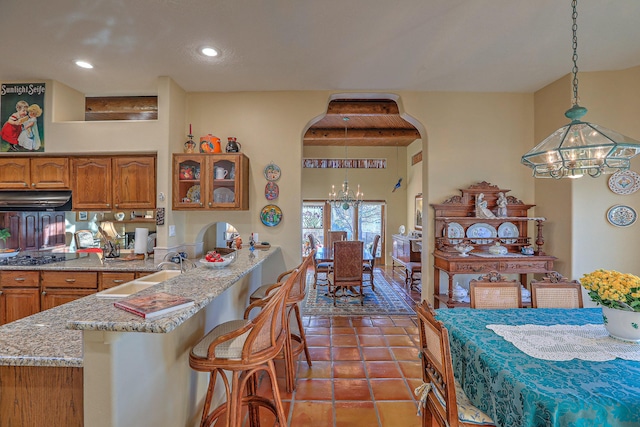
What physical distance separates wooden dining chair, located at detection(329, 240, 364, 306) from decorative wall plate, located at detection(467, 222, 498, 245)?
1.59m

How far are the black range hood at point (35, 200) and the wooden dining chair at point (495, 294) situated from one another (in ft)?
14.1

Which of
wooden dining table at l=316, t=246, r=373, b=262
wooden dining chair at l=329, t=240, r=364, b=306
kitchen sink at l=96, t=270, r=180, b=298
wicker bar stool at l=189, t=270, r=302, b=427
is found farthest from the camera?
wooden dining table at l=316, t=246, r=373, b=262

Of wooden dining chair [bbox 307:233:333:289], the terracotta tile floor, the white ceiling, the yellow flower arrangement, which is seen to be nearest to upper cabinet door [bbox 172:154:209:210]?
the white ceiling

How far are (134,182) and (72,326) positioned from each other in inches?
105

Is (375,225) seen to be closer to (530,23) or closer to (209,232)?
(209,232)

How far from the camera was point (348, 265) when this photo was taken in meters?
4.62

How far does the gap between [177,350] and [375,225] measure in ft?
23.5

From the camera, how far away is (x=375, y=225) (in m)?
8.36

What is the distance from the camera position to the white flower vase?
156cm

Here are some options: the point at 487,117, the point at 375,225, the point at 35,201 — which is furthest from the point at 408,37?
the point at 375,225

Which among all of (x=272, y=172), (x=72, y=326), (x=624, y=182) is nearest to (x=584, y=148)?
(x=624, y=182)

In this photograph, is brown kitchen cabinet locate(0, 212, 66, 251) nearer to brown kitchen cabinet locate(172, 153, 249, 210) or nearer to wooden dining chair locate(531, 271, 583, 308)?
brown kitchen cabinet locate(172, 153, 249, 210)

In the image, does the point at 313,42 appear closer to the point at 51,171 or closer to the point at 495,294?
the point at 495,294

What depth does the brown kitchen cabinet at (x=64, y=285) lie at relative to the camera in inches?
114
